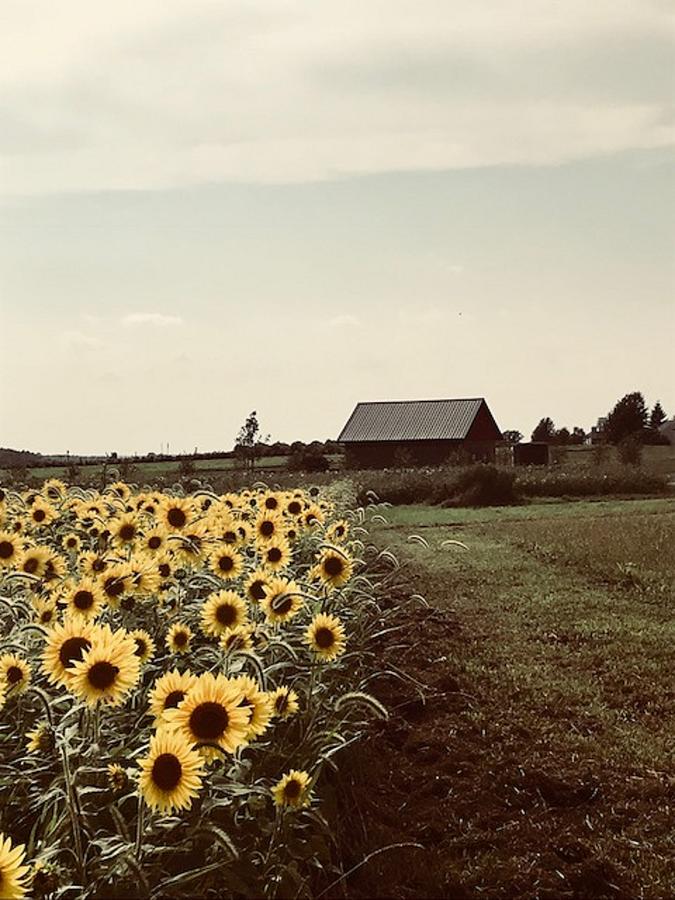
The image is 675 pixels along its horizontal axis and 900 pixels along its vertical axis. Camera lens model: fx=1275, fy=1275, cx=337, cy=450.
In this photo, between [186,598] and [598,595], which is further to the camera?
[598,595]

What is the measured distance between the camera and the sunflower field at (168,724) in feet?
9.14

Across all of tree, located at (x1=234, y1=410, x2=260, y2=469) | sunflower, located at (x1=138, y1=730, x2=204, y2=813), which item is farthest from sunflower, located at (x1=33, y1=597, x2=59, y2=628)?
tree, located at (x1=234, y1=410, x2=260, y2=469)

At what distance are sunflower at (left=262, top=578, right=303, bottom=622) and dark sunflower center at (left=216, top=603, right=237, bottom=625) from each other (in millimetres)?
135

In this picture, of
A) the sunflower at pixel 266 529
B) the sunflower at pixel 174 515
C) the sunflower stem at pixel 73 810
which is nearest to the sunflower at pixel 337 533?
the sunflower at pixel 266 529

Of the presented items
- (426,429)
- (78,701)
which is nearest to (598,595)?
(78,701)

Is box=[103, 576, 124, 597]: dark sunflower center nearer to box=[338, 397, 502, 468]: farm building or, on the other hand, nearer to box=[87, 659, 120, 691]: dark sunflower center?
box=[87, 659, 120, 691]: dark sunflower center

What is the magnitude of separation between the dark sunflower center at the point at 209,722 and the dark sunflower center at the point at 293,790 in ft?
1.60

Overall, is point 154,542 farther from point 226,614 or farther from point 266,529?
point 226,614

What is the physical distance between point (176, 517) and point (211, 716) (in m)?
3.40

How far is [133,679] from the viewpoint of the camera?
3062mm

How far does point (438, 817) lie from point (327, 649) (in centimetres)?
88

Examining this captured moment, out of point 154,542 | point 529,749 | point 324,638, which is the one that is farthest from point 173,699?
point 529,749

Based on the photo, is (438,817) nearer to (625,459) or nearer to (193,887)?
(193,887)

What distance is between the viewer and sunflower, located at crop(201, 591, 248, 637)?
4270 mm
